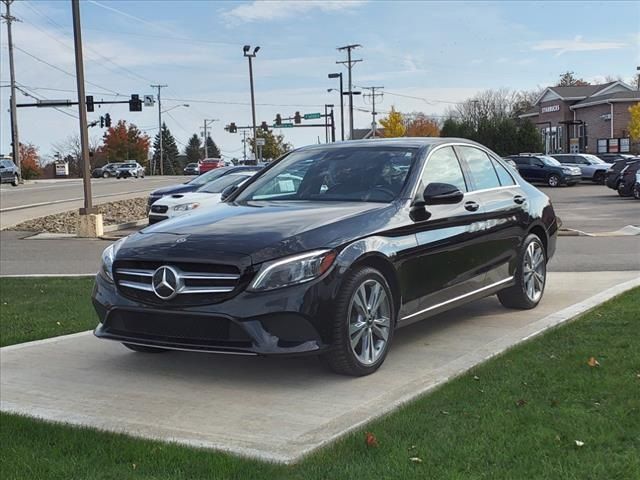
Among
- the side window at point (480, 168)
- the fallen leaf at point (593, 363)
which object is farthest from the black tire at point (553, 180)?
the fallen leaf at point (593, 363)

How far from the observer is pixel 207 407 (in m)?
4.55

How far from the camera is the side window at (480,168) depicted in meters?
6.57

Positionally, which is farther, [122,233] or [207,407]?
[122,233]

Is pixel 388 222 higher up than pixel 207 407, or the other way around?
pixel 388 222

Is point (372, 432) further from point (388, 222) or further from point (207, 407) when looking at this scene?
point (388, 222)

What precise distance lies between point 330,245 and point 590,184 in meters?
38.9

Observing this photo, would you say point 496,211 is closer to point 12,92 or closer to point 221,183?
point 221,183

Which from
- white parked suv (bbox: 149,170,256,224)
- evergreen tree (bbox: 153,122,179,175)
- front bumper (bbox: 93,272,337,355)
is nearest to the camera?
front bumper (bbox: 93,272,337,355)

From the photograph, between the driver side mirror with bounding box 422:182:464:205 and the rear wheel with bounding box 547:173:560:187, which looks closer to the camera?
the driver side mirror with bounding box 422:182:464:205

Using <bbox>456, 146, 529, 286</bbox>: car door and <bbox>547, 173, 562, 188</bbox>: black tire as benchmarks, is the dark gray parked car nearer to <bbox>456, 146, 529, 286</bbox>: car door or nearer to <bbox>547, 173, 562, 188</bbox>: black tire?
<bbox>547, 173, 562, 188</bbox>: black tire

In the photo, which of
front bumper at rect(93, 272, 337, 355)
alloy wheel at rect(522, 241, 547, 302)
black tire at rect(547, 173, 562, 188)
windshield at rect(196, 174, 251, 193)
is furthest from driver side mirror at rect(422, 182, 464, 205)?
black tire at rect(547, 173, 562, 188)

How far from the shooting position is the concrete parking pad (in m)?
4.14

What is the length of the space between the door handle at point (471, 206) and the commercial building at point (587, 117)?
6670 centimetres

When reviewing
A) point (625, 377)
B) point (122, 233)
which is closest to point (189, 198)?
point (122, 233)
